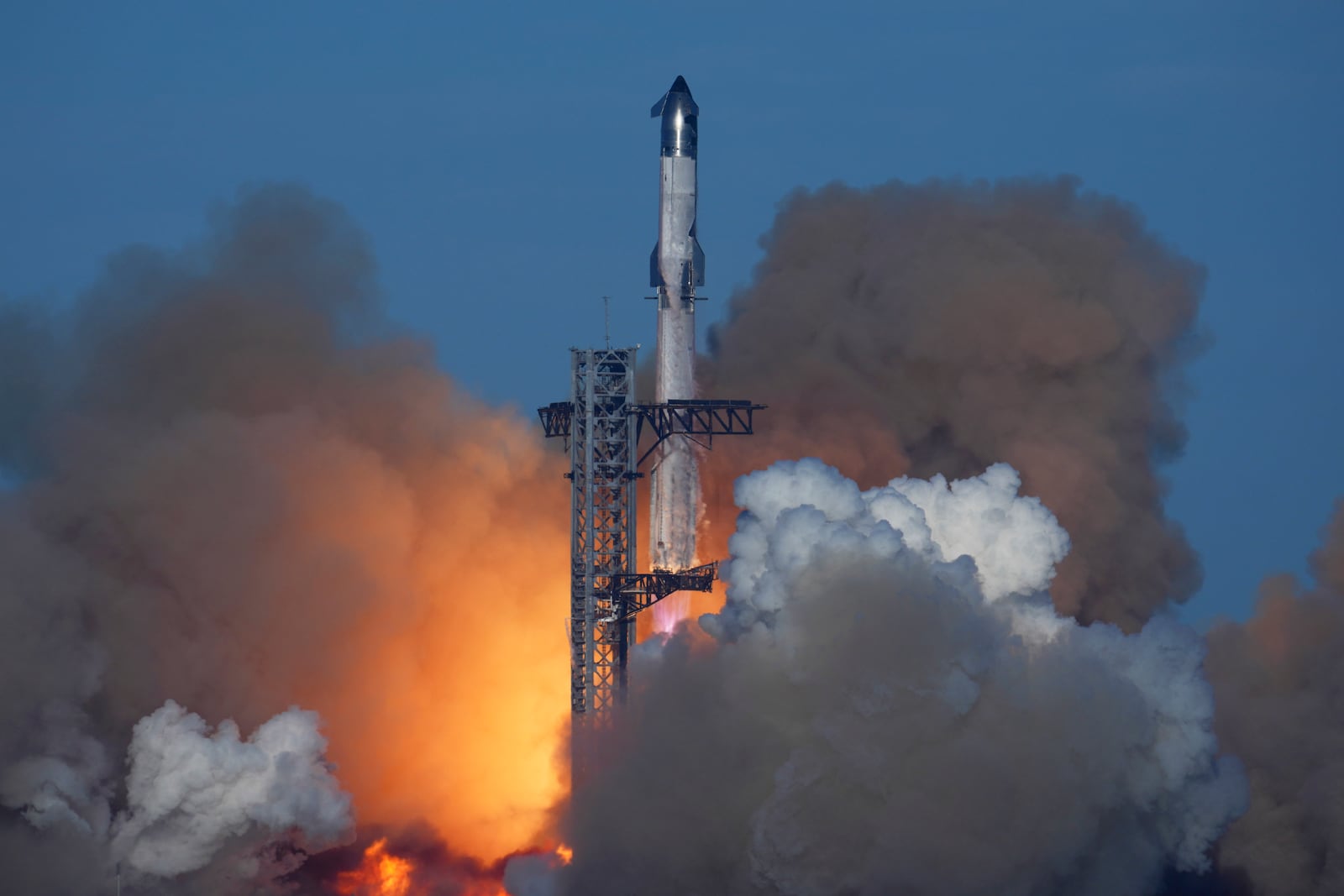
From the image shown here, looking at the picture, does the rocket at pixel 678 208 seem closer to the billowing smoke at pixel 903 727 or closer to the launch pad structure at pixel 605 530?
the launch pad structure at pixel 605 530

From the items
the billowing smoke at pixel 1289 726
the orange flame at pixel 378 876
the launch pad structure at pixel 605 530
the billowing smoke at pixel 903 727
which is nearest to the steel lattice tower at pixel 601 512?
the launch pad structure at pixel 605 530

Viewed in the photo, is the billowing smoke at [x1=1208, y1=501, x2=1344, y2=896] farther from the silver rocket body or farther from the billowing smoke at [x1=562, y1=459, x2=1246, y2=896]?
the silver rocket body

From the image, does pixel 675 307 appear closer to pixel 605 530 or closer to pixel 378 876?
pixel 605 530

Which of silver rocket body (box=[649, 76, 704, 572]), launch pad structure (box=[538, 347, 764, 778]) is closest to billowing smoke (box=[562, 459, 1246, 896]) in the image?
launch pad structure (box=[538, 347, 764, 778])

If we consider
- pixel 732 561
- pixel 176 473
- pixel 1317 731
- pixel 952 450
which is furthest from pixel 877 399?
pixel 176 473

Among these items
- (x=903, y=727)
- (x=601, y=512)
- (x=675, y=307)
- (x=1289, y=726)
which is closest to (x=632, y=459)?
(x=601, y=512)
